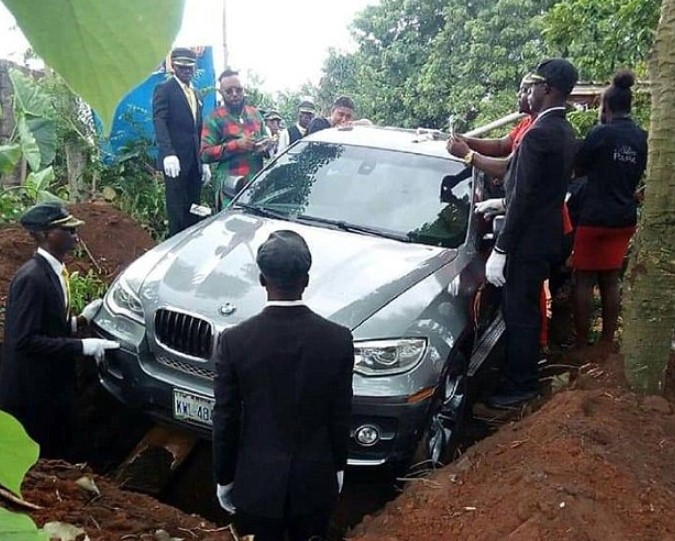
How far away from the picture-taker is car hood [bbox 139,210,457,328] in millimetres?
4180

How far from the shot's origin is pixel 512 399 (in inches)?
190

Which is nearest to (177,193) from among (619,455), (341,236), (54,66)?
(341,236)

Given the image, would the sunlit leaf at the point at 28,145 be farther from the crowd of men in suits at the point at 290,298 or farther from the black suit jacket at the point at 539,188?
the black suit jacket at the point at 539,188

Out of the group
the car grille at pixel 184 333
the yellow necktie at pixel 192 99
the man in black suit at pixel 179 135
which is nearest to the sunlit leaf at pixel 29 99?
the man in black suit at pixel 179 135

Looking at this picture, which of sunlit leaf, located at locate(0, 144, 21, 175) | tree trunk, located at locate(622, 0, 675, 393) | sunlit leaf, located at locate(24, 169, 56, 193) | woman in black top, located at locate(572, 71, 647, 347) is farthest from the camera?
sunlit leaf, located at locate(24, 169, 56, 193)

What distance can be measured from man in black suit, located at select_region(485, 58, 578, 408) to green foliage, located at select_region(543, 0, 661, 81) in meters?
2.37

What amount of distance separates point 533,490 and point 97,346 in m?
2.20

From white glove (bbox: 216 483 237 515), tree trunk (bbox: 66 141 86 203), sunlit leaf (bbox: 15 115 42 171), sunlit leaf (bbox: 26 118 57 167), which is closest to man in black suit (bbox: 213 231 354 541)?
white glove (bbox: 216 483 237 515)

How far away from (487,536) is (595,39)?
5007mm

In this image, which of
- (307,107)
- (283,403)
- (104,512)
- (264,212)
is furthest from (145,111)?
(283,403)

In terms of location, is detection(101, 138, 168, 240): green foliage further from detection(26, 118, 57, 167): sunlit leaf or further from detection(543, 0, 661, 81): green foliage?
detection(543, 0, 661, 81): green foliage

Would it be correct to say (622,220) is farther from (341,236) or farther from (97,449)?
(97,449)

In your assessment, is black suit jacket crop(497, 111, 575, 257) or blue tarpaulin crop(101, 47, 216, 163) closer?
black suit jacket crop(497, 111, 575, 257)

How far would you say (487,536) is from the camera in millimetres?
3244
